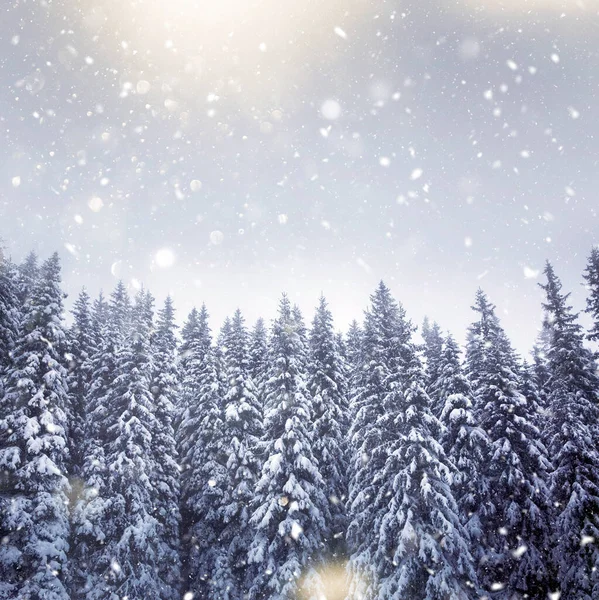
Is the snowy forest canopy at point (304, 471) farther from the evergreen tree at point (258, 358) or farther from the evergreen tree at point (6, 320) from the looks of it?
the evergreen tree at point (258, 358)

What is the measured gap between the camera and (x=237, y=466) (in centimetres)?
2447

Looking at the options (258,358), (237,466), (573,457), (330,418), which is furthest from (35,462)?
(573,457)

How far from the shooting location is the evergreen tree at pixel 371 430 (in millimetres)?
18250

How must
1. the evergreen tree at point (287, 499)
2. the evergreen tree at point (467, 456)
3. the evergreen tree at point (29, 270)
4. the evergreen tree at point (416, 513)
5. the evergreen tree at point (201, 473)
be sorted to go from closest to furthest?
the evergreen tree at point (416, 513), the evergreen tree at point (287, 499), the evergreen tree at point (467, 456), the evergreen tree at point (201, 473), the evergreen tree at point (29, 270)

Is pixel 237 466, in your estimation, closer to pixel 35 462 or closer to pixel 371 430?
pixel 371 430

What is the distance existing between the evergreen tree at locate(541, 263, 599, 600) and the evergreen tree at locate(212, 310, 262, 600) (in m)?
14.4

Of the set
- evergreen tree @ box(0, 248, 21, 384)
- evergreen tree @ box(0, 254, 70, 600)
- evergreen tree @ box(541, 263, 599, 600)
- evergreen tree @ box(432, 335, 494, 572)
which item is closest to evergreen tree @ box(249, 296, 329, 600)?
evergreen tree @ box(432, 335, 494, 572)

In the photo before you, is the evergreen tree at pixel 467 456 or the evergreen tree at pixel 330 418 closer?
the evergreen tree at pixel 467 456

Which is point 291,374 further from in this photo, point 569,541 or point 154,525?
point 569,541

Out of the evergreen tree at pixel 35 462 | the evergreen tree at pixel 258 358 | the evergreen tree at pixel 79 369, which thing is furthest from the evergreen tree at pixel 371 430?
the evergreen tree at pixel 79 369

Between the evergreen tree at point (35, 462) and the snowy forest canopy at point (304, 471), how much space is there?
0.08 meters

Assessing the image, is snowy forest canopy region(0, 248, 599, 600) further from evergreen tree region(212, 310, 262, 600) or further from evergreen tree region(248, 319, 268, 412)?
evergreen tree region(248, 319, 268, 412)

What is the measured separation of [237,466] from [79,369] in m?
11.4

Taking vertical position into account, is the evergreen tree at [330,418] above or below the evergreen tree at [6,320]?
below
